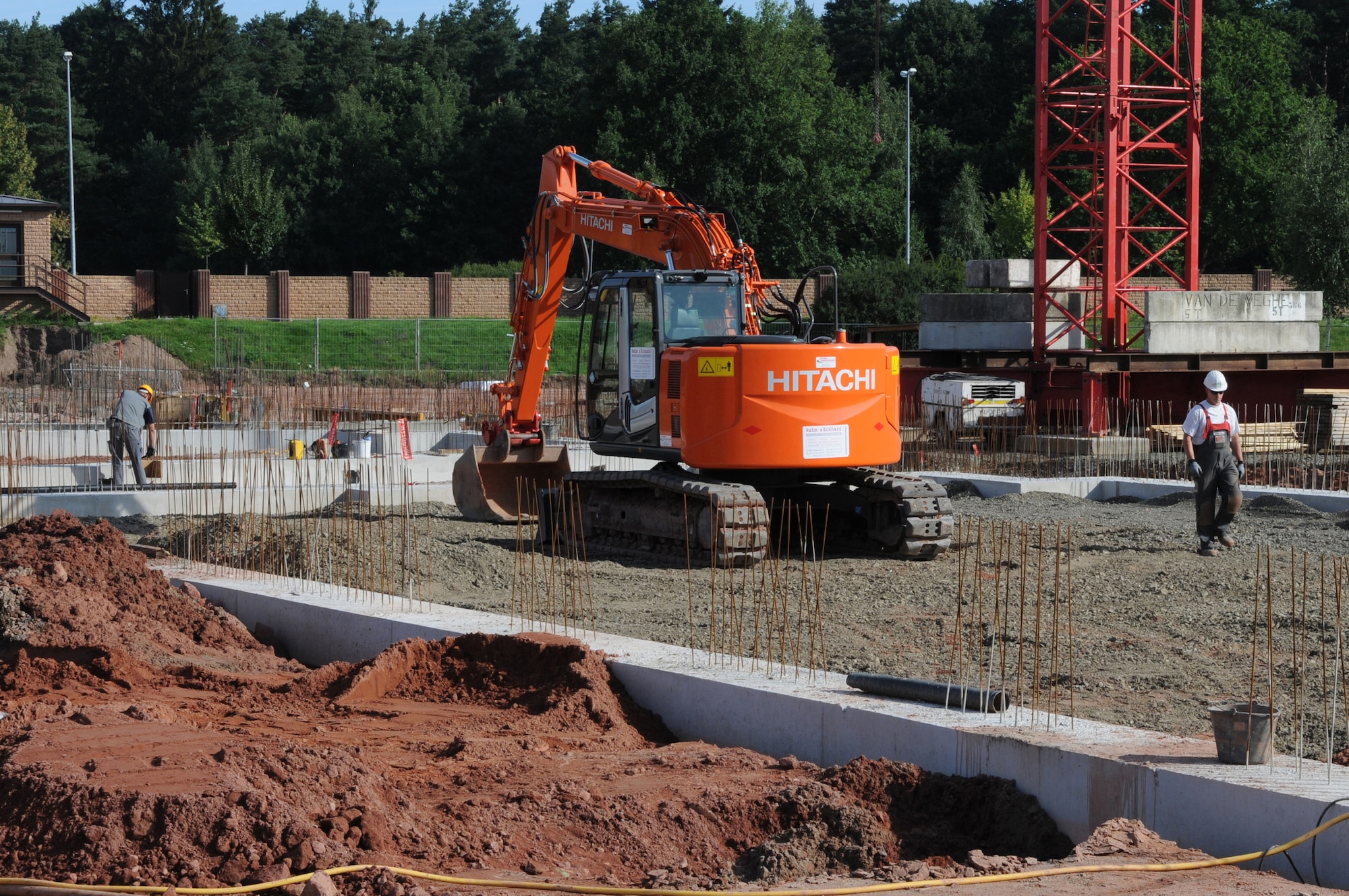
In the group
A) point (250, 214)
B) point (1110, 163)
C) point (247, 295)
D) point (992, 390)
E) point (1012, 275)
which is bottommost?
point (992, 390)

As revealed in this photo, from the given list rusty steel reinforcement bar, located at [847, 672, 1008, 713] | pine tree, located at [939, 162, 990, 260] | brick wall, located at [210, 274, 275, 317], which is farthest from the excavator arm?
pine tree, located at [939, 162, 990, 260]

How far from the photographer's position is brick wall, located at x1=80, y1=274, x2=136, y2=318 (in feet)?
145

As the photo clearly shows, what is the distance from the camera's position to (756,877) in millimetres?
4980

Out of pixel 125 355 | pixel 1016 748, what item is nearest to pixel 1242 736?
pixel 1016 748

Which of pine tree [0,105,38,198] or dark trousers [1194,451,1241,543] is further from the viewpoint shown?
pine tree [0,105,38,198]

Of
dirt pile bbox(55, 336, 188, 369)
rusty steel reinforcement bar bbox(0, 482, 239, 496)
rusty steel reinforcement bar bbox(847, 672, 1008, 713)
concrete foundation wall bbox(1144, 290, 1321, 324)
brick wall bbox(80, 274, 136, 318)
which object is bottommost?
rusty steel reinforcement bar bbox(847, 672, 1008, 713)

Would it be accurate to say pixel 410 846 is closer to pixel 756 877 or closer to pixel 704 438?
pixel 756 877

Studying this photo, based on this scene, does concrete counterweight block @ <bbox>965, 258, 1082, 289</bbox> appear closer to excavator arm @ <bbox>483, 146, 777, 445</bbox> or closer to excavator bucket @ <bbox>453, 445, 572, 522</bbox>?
excavator arm @ <bbox>483, 146, 777, 445</bbox>

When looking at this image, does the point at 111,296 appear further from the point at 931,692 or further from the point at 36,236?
the point at 931,692

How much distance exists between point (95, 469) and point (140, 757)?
44.1ft

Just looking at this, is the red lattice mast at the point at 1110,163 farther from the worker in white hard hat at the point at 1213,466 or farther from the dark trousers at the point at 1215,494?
the dark trousers at the point at 1215,494

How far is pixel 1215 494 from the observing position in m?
11.9

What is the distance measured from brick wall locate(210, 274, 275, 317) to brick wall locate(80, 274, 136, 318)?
2.54m

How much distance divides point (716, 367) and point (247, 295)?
37082 millimetres
